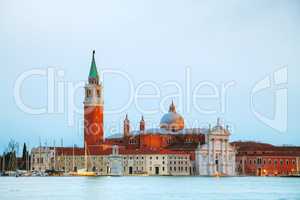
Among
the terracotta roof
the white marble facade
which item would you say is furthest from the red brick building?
the white marble facade

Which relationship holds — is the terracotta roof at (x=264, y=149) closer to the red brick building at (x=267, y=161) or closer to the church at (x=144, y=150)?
the red brick building at (x=267, y=161)

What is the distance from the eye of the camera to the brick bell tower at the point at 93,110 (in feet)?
85.9

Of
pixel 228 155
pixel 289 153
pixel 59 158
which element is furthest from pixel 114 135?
pixel 289 153

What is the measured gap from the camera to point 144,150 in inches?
1024

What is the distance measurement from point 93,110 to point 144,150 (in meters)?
2.04

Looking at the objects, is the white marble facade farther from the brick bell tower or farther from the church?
the brick bell tower

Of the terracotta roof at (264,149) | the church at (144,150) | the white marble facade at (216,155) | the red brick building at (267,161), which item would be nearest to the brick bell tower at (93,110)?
the church at (144,150)

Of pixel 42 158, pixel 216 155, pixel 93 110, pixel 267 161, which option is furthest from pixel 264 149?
pixel 42 158

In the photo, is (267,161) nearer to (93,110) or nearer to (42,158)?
(93,110)

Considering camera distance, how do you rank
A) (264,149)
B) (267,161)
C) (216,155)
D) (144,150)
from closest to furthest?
1. (144,150)
2. (216,155)
3. (267,161)
4. (264,149)

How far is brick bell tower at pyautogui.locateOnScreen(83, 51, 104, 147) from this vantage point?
26.2m

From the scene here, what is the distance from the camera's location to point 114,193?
13.8m

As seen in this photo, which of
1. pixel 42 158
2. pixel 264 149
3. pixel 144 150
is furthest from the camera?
pixel 264 149

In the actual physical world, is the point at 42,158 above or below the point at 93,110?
below
